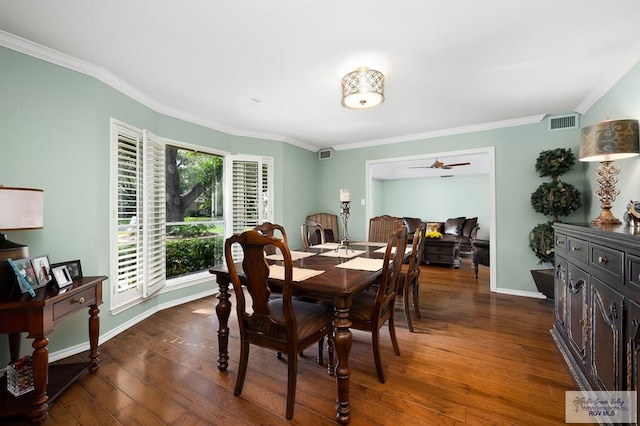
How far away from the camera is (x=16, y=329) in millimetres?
1563

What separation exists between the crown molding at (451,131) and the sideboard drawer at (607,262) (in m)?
2.75

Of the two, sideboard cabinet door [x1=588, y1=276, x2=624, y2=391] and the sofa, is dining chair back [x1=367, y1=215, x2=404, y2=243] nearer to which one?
sideboard cabinet door [x1=588, y1=276, x2=624, y2=391]

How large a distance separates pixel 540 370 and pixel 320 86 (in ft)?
9.71

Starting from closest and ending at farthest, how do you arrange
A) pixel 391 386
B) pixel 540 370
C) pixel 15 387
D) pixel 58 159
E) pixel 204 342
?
pixel 15 387
pixel 391 386
pixel 540 370
pixel 58 159
pixel 204 342

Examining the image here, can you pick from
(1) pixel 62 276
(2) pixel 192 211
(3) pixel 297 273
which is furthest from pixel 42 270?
(2) pixel 192 211

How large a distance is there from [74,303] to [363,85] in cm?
258

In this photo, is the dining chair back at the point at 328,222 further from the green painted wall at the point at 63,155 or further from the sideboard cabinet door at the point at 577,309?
the sideboard cabinet door at the point at 577,309

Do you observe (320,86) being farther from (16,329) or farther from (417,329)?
(16,329)

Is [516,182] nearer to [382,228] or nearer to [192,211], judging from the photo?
[382,228]

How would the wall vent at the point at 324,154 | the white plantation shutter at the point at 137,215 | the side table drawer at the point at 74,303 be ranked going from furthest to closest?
the wall vent at the point at 324,154 < the white plantation shutter at the point at 137,215 < the side table drawer at the point at 74,303

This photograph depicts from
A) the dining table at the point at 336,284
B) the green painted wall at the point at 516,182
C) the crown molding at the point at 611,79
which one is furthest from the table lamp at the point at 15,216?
the green painted wall at the point at 516,182

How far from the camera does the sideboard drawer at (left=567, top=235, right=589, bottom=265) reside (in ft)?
5.80

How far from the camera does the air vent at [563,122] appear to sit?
11.6 feet

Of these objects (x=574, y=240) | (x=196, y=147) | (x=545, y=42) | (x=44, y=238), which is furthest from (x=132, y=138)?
(x=574, y=240)
